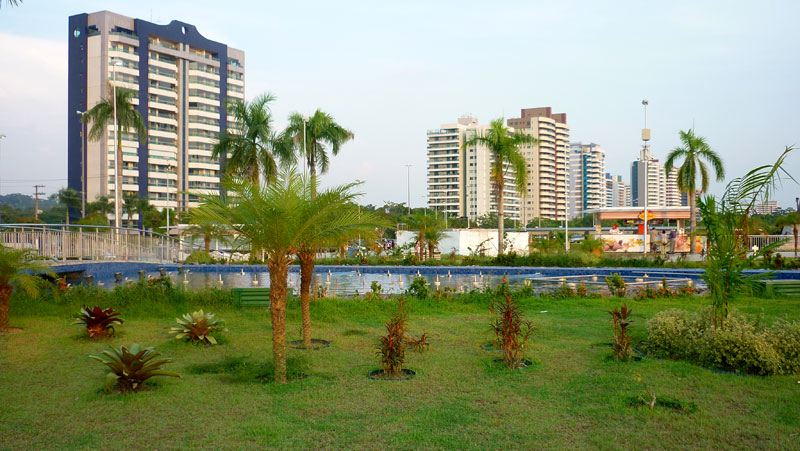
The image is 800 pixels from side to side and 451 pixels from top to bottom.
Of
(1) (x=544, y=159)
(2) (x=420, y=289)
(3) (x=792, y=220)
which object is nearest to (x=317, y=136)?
(2) (x=420, y=289)

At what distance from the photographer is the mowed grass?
5.01 metres

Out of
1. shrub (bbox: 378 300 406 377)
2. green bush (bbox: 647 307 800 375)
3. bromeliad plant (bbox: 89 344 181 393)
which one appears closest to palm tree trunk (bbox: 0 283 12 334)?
bromeliad plant (bbox: 89 344 181 393)

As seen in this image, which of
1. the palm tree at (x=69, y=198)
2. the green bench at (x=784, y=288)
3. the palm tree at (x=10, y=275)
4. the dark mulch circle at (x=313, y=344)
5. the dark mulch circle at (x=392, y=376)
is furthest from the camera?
the palm tree at (x=69, y=198)

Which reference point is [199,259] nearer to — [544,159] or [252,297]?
[252,297]

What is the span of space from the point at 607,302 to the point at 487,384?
818cm

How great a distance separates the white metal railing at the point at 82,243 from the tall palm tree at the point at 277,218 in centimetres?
822

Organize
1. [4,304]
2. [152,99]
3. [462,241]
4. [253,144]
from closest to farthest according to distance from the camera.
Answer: [4,304], [253,144], [462,241], [152,99]

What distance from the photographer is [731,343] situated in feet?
23.1

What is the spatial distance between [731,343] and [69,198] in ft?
245

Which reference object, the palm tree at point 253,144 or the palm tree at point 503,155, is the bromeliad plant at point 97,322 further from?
the palm tree at point 503,155

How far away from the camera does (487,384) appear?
675 cm

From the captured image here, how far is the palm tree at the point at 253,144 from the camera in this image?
83.3ft

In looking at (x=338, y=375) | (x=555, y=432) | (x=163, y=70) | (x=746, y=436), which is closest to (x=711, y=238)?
(x=746, y=436)

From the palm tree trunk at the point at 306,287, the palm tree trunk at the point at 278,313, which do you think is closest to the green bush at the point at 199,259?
the palm tree trunk at the point at 306,287
